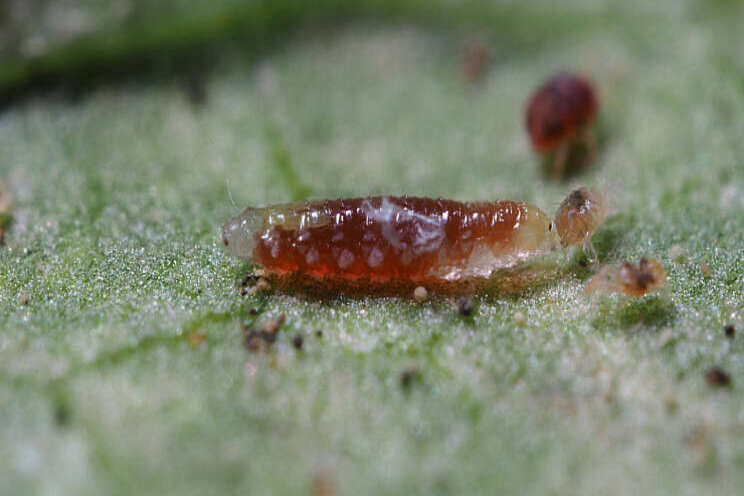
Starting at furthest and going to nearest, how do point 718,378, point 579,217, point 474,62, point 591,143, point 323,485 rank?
point 474,62 → point 591,143 → point 579,217 → point 718,378 → point 323,485

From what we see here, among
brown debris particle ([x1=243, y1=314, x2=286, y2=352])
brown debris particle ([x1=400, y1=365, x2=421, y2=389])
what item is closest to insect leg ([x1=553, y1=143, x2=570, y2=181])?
brown debris particle ([x1=400, y1=365, x2=421, y2=389])

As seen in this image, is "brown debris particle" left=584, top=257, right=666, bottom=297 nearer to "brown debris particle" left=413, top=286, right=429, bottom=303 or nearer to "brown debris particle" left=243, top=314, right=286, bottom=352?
"brown debris particle" left=413, top=286, right=429, bottom=303

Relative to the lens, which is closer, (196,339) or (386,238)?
(196,339)

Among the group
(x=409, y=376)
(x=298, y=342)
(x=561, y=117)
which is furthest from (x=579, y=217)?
(x=298, y=342)

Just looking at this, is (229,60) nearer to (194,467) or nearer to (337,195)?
(337,195)

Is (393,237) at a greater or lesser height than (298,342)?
greater

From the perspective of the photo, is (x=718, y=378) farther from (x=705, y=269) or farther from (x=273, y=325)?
(x=273, y=325)

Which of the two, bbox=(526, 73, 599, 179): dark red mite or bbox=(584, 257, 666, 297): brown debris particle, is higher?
bbox=(526, 73, 599, 179): dark red mite

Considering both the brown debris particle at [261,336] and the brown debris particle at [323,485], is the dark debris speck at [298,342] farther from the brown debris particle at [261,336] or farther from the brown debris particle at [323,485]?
the brown debris particle at [323,485]
